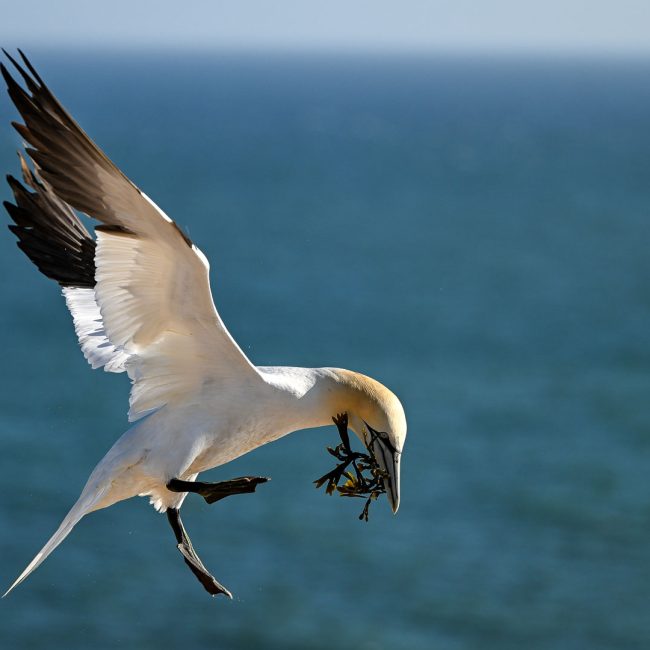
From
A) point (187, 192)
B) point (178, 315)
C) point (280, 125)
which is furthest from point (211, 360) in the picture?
point (280, 125)

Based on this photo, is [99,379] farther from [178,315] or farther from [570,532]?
[178,315]

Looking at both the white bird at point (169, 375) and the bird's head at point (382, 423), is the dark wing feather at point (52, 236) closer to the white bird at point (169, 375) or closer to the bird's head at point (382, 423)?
the white bird at point (169, 375)

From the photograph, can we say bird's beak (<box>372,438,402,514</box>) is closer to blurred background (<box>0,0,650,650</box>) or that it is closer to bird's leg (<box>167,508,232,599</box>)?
bird's leg (<box>167,508,232,599</box>)

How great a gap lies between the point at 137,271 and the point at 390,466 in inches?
57.2

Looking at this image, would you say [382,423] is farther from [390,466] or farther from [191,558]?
[191,558]

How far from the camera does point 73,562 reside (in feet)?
105

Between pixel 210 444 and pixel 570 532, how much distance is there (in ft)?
95.3

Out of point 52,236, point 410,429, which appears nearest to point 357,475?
point 52,236

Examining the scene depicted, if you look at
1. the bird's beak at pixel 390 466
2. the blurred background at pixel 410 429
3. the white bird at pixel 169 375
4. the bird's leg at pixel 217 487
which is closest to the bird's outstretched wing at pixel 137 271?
the white bird at pixel 169 375

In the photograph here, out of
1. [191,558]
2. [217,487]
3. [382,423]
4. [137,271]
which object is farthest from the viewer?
[191,558]

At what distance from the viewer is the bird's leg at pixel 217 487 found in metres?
6.50

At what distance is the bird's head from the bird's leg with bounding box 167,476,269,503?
56 cm

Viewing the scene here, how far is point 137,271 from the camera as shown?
6.24 meters

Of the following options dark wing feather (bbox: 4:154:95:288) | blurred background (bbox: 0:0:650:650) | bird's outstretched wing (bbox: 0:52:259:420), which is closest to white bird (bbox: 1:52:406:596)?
bird's outstretched wing (bbox: 0:52:259:420)
